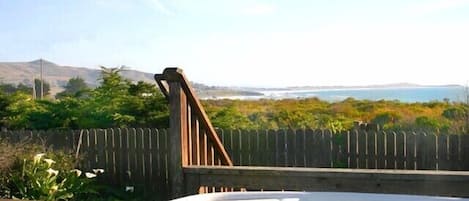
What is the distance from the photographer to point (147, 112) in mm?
7051

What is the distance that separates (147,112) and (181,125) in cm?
271

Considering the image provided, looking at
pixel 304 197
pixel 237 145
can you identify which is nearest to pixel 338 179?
pixel 304 197

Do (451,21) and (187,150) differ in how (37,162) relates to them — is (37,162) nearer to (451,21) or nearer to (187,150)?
(187,150)

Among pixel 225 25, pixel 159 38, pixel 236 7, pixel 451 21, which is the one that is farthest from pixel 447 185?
pixel 159 38

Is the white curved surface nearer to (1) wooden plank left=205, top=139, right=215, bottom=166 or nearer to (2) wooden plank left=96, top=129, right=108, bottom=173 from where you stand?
(1) wooden plank left=205, top=139, right=215, bottom=166

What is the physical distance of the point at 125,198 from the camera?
5.97 m

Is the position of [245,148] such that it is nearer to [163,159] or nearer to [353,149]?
[163,159]

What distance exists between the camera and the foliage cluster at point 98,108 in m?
6.98

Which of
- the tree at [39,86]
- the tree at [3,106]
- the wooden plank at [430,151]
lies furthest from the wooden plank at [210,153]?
the tree at [39,86]

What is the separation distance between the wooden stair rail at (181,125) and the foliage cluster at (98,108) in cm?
232

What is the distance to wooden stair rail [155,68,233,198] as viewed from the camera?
4.39 metres

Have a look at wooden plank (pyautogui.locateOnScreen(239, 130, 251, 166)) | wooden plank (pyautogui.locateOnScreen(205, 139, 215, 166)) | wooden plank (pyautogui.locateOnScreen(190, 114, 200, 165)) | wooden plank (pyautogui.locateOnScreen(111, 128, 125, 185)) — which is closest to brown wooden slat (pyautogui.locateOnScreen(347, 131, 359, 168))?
wooden plank (pyautogui.locateOnScreen(239, 130, 251, 166))

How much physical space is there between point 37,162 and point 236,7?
92.5 inches

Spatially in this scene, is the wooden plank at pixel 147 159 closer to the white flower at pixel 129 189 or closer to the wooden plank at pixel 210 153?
the white flower at pixel 129 189
